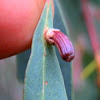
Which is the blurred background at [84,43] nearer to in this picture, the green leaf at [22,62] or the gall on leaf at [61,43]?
the green leaf at [22,62]

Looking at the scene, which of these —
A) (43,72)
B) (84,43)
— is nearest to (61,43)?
(43,72)

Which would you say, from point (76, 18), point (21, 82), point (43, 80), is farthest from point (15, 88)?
point (76, 18)

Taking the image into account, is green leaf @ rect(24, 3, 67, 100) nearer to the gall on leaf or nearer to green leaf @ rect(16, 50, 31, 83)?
the gall on leaf

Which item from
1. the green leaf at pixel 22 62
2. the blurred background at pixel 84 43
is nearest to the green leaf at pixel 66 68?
the green leaf at pixel 22 62

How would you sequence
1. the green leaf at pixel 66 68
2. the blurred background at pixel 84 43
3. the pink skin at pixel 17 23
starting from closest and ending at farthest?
the pink skin at pixel 17 23 < the green leaf at pixel 66 68 < the blurred background at pixel 84 43

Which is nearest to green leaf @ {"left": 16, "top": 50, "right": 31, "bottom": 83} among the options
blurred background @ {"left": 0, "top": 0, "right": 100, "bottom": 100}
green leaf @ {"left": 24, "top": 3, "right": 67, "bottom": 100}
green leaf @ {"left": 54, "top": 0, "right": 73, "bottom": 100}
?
green leaf @ {"left": 54, "top": 0, "right": 73, "bottom": 100}

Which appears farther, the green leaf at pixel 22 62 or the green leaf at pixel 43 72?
the green leaf at pixel 22 62

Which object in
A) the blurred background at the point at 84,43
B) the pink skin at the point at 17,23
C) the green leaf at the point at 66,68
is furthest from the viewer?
the blurred background at the point at 84,43

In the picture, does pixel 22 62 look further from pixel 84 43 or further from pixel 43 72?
pixel 84 43
